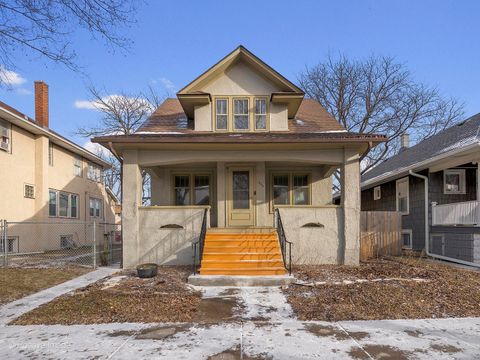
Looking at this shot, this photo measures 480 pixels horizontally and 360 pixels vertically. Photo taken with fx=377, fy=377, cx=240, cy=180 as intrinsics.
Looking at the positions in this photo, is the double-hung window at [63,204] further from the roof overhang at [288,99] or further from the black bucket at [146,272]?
the roof overhang at [288,99]

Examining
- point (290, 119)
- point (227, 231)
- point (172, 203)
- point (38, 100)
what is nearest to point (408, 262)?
point (227, 231)

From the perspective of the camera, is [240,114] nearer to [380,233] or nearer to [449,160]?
[380,233]

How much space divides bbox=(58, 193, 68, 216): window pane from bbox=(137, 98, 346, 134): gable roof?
29.5 feet

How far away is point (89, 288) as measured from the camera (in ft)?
27.9

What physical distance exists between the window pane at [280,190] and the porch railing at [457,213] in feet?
17.2

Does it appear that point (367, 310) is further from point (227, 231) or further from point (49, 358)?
point (227, 231)

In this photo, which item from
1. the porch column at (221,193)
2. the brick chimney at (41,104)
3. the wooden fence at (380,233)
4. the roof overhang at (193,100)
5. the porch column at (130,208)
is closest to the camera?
the porch column at (130,208)

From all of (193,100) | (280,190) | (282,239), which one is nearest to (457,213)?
(280,190)

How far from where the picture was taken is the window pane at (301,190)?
1392 cm

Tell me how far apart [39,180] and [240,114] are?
10.8m

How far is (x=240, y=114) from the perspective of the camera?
13.5m

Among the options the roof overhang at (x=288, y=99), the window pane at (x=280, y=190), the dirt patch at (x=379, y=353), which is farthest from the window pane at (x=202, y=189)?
the dirt patch at (x=379, y=353)

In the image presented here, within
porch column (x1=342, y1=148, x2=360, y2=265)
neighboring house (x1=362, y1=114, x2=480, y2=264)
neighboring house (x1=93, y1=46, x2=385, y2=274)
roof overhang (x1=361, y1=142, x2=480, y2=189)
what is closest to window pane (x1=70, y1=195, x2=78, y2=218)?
neighboring house (x1=93, y1=46, x2=385, y2=274)

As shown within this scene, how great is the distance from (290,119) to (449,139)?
6.41 meters
